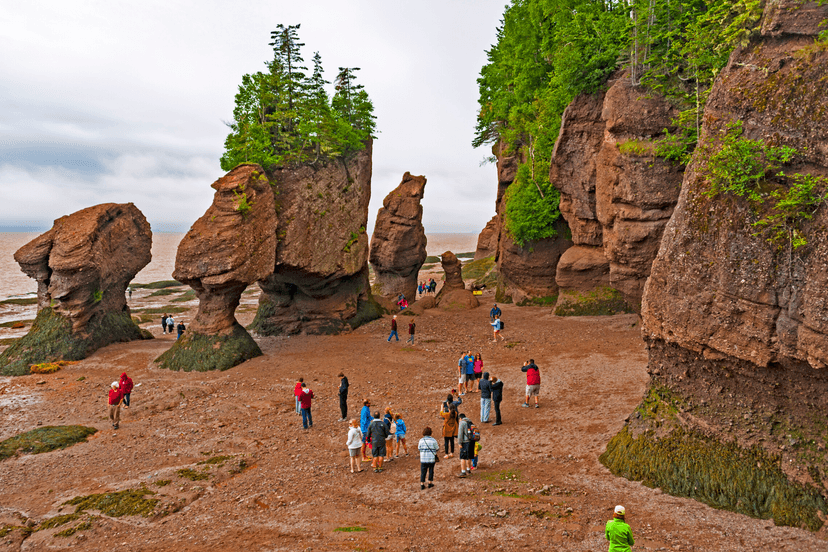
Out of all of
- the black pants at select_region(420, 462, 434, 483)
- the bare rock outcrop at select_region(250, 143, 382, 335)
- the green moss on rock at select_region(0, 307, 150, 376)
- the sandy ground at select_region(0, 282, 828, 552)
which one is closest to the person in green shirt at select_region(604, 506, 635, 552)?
the sandy ground at select_region(0, 282, 828, 552)

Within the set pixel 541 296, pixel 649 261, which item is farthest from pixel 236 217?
pixel 541 296

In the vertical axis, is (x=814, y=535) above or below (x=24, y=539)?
above

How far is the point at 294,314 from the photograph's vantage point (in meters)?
32.6

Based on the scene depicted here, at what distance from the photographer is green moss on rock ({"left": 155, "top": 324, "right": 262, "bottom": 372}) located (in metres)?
24.3

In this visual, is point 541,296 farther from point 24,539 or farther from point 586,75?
point 24,539

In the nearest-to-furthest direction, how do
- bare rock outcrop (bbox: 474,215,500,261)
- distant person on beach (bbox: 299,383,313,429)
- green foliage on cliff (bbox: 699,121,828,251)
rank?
1. green foliage on cliff (bbox: 699,121,828,251)
2. distant person on beach (bbox: 299,383,313,429)
3. bare rock outcrop (bbox: 474,215,500,261)

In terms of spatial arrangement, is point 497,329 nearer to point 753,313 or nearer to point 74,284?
point 753,313

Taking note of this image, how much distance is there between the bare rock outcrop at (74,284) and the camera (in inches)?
1031

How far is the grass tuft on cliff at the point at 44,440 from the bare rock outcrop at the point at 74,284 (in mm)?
10827

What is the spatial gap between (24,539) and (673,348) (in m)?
15.1

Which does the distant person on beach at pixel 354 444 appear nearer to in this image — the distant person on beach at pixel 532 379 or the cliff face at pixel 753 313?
the distant person on beach at pixel 532 379

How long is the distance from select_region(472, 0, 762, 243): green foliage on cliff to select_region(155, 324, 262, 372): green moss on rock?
21430mm

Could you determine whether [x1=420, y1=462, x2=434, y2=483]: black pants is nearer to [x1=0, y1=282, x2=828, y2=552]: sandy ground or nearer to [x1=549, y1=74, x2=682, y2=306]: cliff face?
[x1=0, y1=282, x2=828, y2=552]: sandy ground

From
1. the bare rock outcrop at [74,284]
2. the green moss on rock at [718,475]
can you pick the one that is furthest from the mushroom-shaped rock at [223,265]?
the green moss on rock at [718,475]
